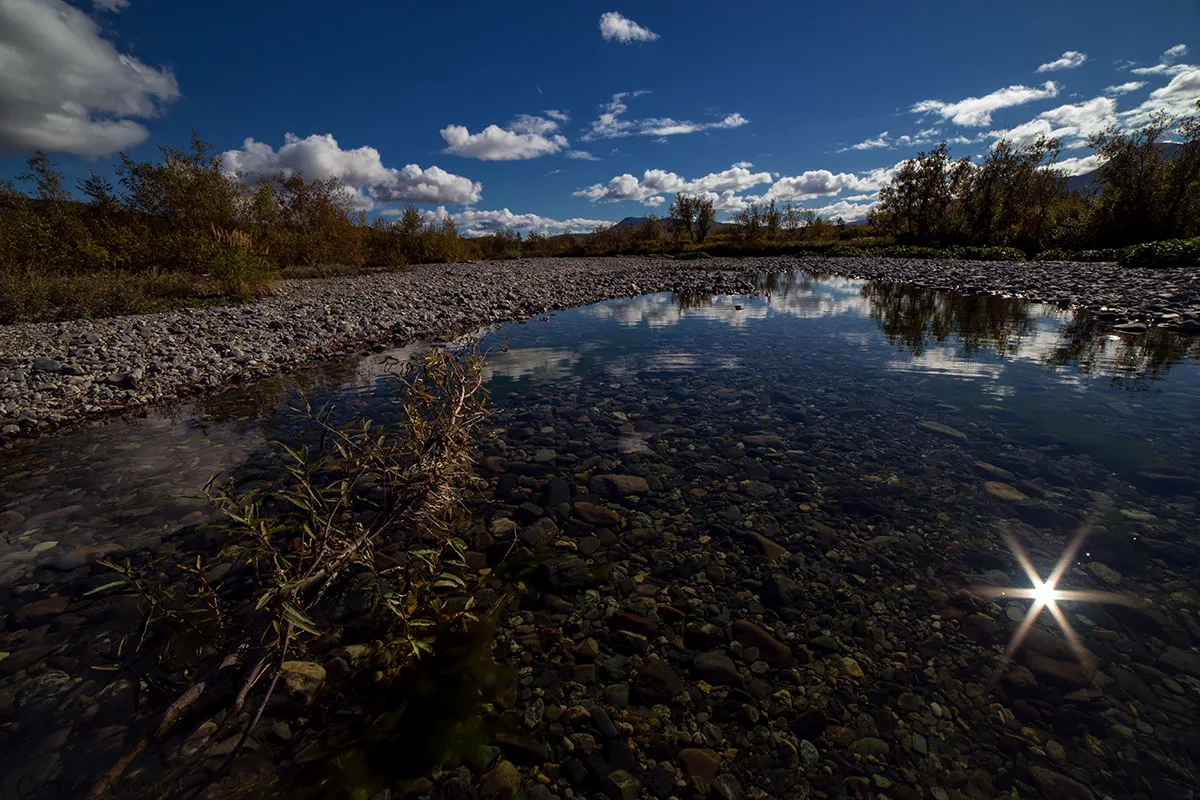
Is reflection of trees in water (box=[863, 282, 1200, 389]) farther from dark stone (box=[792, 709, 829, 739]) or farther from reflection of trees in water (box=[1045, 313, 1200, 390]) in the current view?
dark stone (box=[792, 709, 829, 739])

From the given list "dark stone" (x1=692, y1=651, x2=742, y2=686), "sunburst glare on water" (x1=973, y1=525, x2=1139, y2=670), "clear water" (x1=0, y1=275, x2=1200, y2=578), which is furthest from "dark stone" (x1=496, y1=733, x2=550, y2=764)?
"clear water" (x1=0, y1=275, x2=1200, y2=578)

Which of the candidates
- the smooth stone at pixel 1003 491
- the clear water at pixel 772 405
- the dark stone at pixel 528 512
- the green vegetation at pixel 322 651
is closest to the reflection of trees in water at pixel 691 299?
the clear water at pixel 772 405

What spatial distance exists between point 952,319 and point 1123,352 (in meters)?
5.72

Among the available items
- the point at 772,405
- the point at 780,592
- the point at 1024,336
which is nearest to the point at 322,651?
the point at 780,592

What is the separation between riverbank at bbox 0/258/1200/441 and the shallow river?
1.21 m

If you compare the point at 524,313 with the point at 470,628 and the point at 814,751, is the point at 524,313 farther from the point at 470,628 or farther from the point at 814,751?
the point at 814,751

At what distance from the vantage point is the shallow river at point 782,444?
4488mm

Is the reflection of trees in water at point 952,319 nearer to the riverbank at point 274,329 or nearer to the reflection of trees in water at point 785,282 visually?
the riverbank at point 274,329

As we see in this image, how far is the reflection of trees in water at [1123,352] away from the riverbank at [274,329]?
1.09m

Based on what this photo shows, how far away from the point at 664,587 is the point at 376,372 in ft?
30.3

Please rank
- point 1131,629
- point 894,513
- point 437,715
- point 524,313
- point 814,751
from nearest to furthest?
point 814,751, point 437,715, point 1131,629, point 894,513, point 524,313

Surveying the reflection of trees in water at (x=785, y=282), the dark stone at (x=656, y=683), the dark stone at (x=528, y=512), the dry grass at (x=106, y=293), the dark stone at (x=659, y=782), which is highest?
the dry grass at (x=106, y=293)

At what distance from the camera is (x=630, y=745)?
270cm

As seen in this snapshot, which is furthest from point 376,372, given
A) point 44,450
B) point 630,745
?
point 630,745
